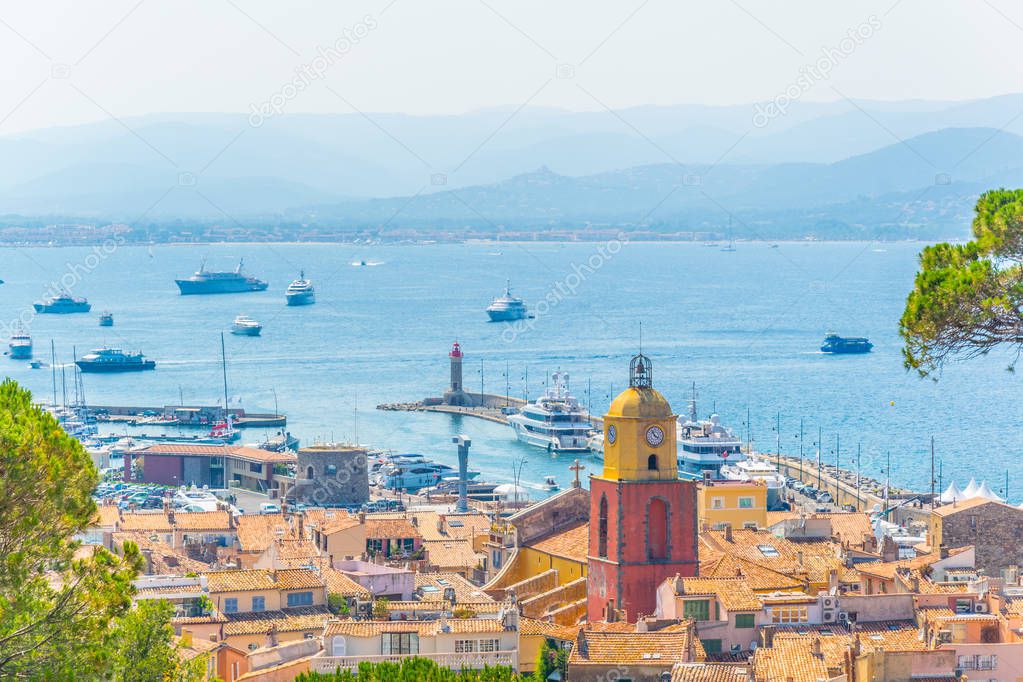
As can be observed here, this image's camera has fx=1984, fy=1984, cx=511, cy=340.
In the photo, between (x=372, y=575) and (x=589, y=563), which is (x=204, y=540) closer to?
(x=372, y=575)

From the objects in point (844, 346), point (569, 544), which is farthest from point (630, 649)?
point (844, 346)

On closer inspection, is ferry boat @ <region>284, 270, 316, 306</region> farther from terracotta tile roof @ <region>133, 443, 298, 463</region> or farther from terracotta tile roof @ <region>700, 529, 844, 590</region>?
terracotta tile roof @ <region>700, 529, 844, 590</region>

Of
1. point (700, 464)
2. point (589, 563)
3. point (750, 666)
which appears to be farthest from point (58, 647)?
point (700, 464)

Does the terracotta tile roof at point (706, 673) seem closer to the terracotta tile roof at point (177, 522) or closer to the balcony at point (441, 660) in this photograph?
the balcony at point (441, 660)

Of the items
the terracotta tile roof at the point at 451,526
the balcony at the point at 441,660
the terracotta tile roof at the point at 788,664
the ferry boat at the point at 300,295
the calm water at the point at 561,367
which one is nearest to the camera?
the terracotta tile roof at the point at 788,664

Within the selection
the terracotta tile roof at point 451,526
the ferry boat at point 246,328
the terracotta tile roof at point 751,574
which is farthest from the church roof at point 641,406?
the ferry boat at point 246,328

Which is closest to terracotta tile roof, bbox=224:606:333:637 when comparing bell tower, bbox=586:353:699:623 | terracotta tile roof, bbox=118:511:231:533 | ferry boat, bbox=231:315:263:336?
bell tower, bbox=586:353:699:623
